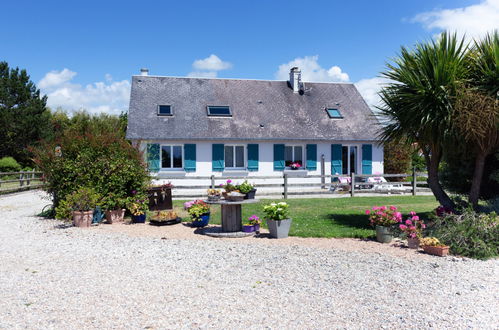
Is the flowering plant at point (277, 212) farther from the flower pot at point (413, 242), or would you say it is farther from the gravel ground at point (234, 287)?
the flower pot at point (413, 242)

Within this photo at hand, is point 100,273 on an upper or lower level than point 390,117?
lower

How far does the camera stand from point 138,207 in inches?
409

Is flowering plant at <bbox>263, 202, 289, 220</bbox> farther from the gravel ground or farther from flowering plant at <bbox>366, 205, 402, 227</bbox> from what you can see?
flowering plant at <bbox>366, 205, 402, 227</bbox>

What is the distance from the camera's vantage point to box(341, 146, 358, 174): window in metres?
21.2

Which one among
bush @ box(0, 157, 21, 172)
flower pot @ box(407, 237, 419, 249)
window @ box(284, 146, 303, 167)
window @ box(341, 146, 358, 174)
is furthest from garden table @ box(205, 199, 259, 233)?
bush @ box(0, 157, 21, 172)

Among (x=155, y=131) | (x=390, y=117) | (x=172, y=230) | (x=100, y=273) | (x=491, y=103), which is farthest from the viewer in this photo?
(x=155, y=131)

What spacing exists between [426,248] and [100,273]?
212 inches

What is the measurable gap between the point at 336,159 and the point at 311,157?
1.37 meters

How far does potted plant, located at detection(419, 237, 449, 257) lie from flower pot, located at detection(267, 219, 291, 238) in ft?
→ 8.32

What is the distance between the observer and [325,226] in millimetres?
9367

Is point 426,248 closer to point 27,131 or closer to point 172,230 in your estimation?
point 172,230

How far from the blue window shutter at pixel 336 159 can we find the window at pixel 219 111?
5.57 metres

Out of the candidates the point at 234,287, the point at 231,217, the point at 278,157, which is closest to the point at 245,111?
the point at 278,157

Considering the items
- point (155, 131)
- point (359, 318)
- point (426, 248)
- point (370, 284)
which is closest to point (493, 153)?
point (426, 248)
